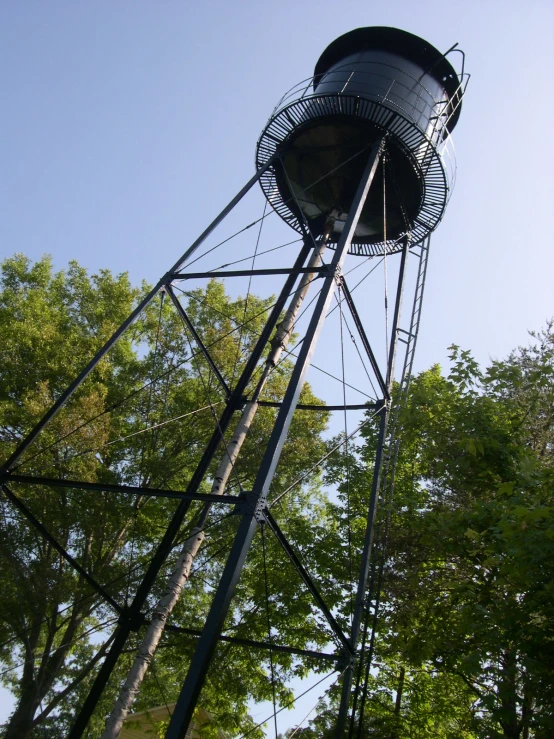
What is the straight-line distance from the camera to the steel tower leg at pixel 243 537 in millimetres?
4133

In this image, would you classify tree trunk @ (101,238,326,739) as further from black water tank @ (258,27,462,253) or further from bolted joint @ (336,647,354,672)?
bolted joint @ (336,647,354,672)

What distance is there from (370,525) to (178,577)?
224 cm

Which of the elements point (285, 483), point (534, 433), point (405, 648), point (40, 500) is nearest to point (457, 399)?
point (534, 433)

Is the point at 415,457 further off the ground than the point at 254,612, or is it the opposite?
the point at 415,457

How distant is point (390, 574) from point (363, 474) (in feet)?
11.2

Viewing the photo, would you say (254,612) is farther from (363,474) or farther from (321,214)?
(321,214)

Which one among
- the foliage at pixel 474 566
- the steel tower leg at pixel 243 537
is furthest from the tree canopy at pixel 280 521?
the steel tower leg at pixel 243 537

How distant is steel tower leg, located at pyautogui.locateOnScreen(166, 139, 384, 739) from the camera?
13.6 ft

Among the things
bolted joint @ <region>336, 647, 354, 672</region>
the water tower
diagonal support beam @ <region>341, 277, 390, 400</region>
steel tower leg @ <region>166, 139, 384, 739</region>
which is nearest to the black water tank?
the water tower

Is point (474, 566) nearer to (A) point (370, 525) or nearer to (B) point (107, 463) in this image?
(A) point (370, 525)

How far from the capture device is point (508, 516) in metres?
5.92

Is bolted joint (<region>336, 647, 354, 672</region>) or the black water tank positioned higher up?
the black water tank

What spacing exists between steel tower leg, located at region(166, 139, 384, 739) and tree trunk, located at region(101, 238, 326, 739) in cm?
143

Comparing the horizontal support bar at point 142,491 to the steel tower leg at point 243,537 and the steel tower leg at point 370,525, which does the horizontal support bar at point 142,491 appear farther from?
the steel tower leg at point 370,525
